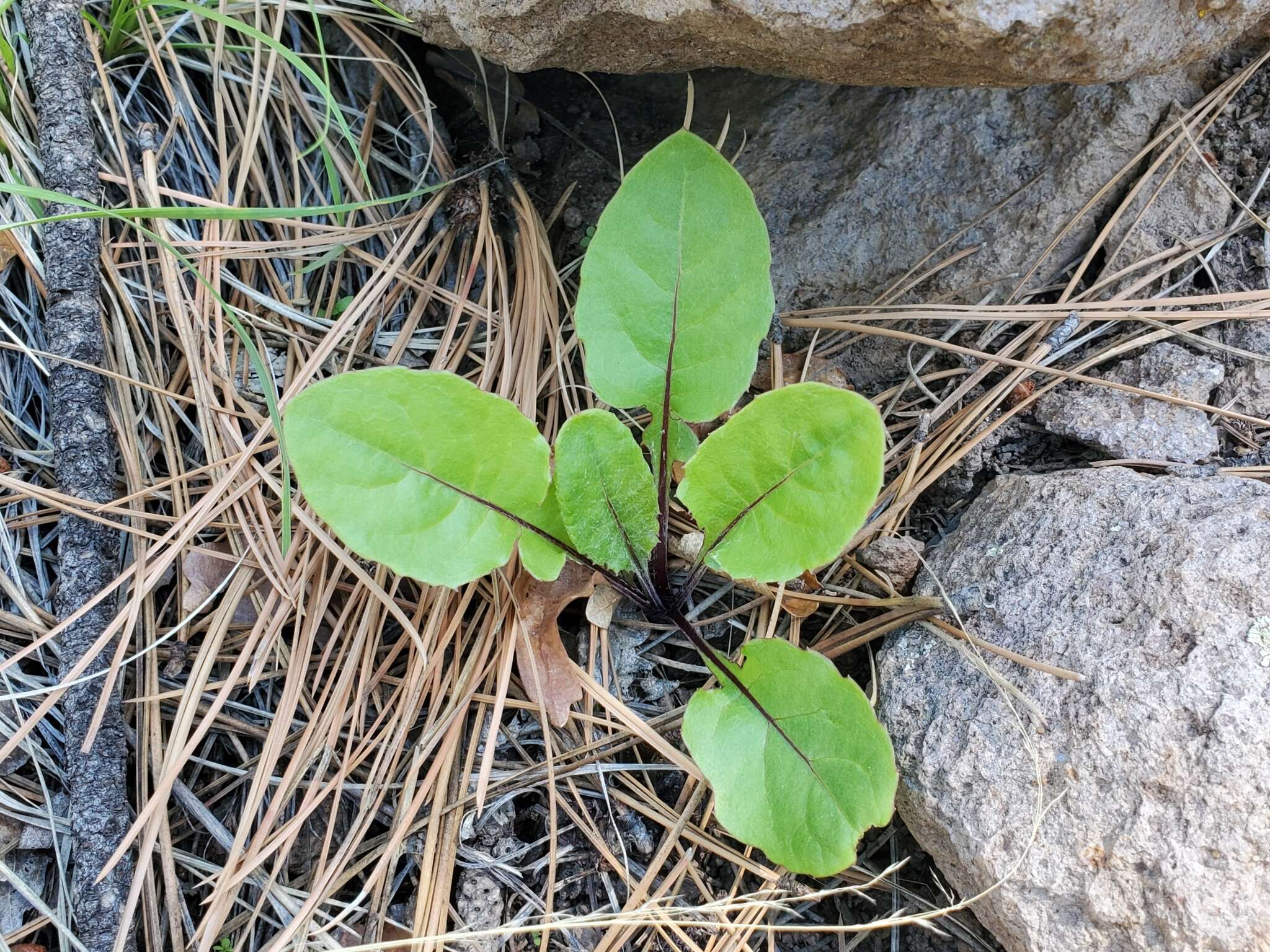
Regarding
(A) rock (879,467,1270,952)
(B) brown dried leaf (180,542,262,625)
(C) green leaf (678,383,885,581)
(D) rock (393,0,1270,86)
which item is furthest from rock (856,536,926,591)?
(B) brown dried leaf (180,542,262,625)

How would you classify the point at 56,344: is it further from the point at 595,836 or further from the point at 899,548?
the point at 899,548

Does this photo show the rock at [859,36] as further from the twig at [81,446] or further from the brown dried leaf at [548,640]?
the brown dried leaf at [548,640]

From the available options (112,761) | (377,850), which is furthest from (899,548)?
(112,761)

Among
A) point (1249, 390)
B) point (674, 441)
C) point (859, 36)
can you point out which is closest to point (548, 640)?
A: point (674, 441)

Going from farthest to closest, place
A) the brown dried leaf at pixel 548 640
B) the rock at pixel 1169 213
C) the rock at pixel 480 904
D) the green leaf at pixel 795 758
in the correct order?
the rock at pixel 1169 213, the brown dried leaf at pixel 548 640, the rock at pixel 480 904, the green leaf at pixel 795 758

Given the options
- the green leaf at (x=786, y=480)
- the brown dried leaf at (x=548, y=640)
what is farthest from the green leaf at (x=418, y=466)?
the green leaf at (x=786, y=480)
